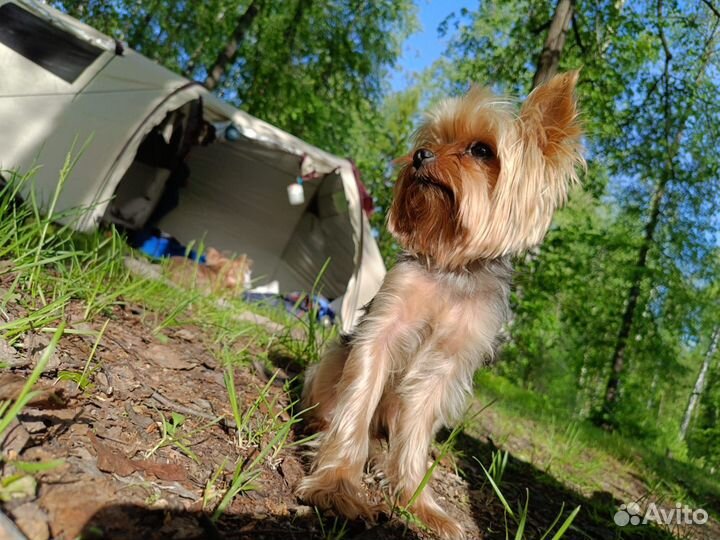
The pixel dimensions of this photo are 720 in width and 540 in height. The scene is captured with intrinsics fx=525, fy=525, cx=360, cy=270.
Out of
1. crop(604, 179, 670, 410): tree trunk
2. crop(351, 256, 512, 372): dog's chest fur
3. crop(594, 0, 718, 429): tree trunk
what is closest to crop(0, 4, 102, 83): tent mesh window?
crop(351, 256, 512, 372): dog's chest fur

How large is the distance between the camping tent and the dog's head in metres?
1.90

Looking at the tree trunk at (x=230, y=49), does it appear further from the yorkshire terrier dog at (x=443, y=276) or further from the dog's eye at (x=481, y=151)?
the dog's eye at (x=481, y=151)

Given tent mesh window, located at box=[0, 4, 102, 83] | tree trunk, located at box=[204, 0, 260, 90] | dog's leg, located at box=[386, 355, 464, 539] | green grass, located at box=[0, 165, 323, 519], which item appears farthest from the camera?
tree trunk, located at box=[204, 0, 260, 90]

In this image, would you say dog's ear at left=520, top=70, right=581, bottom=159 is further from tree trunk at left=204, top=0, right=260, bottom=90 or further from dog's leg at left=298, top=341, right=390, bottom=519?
tree trunk at left=204, top=0, right=260, bottom=90

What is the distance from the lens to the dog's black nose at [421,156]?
266 cm

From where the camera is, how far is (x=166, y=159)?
7.72 metres

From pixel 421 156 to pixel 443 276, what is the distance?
0.63m

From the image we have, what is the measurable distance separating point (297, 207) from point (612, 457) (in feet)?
20.7

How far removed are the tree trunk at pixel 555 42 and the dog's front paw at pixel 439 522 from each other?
5.82 metres

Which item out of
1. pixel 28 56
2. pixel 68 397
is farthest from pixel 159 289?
pixel 28 56

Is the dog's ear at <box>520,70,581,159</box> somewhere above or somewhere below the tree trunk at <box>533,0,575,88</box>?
below

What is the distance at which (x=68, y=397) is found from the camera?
1.67 m

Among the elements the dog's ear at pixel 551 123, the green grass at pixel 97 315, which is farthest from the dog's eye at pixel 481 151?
the green grass at pixel 97 315

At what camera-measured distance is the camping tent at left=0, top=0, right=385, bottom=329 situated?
5398 mm
